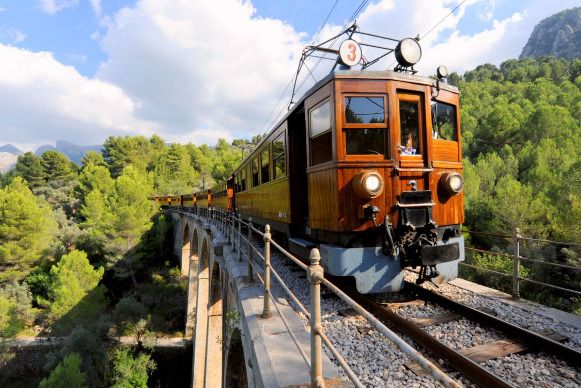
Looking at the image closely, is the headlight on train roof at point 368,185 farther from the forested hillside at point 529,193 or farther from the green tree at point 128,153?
the green tree at point 128,153

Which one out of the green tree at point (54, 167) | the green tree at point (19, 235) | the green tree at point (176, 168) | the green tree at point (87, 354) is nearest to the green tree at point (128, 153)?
the green tree at point (176, 168)

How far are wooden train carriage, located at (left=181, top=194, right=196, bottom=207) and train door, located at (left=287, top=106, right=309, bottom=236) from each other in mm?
24322

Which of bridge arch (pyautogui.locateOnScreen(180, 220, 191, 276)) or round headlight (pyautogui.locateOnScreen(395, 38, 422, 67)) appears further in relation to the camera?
bridge arch (pyautogui.locateOnScreen(180, 220, 191, 276))

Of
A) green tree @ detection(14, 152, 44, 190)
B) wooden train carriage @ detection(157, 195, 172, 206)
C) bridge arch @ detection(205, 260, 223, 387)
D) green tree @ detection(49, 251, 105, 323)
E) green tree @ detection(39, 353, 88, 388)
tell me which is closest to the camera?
bridge arch @ detection(205, 260, 223, 387)

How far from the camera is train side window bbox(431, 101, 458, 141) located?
204 inches

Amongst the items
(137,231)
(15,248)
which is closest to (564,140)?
(137,231)

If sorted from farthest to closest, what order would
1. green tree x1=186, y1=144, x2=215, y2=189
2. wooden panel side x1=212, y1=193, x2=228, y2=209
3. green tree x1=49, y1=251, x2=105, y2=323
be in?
1. green tree x1=186, y1=144, x2=215, y2=189
2. green tree x1=49, y1=251, x2=105, y2=323
3. wooden panel side x1=212, y1=193, x2=228, y2=209

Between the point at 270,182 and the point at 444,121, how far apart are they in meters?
3.76

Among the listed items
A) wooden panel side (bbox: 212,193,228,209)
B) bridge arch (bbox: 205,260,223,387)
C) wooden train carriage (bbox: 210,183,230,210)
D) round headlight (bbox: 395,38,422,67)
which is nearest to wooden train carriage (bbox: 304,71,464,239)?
round headlight (bbox: 395,38,422,67)

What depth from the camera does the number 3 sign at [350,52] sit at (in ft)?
17.1

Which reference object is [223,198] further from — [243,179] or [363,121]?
[363,121]

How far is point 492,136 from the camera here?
90.0 ft

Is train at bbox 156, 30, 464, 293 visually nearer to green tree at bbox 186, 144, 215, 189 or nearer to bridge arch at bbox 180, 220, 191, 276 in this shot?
bridge arch at bbox 180, 220, 191, 276

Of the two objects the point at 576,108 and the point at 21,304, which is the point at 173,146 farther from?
the point at 576,108
